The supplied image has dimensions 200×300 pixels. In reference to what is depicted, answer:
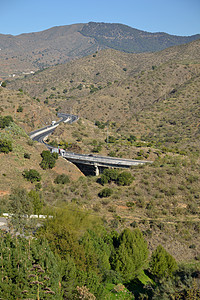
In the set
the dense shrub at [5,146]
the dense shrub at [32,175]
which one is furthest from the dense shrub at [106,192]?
the dense shrub at [5,146]

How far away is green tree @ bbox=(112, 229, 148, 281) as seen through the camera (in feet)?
88.9

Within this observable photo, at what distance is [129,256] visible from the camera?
92.8 ft

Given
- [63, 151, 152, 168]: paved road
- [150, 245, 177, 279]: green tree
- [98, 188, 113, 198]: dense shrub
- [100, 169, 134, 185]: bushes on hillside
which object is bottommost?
[150, 245, 177, 279]: green tree

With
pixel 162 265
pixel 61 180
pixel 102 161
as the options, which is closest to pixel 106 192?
pixel 61 180

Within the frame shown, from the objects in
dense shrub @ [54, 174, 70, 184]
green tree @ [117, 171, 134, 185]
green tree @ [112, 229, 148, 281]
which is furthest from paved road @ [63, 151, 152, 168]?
green tree @ [112, 229, 148, 281]

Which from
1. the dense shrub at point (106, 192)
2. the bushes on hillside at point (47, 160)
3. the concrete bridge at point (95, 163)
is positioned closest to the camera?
the dense shrub at point (106, 192)

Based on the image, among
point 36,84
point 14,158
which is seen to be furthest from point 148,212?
point 36,84

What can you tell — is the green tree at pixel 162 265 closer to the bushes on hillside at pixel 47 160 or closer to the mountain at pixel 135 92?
the bushes on hillside at pixel 47 160

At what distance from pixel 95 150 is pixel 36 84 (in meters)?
116

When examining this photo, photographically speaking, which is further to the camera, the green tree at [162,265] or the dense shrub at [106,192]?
the dense shrub at [106,192]

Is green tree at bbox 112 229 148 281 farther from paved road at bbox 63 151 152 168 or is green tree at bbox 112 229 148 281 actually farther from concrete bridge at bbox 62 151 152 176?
concrete bridge at bbox 62 151 152 176

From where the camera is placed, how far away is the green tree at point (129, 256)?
27.1 meters

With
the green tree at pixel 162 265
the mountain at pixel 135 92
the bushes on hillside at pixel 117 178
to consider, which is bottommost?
the green tree at pixel 162 265

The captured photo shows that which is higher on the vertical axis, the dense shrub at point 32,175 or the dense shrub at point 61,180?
the dense shrub at point 32,175
